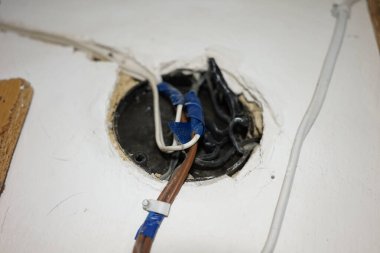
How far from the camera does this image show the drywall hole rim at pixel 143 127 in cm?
73

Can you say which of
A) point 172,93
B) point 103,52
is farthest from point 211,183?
point 103,52

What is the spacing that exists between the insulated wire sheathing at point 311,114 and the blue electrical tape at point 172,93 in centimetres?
33

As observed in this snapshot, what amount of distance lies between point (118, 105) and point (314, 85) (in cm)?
58

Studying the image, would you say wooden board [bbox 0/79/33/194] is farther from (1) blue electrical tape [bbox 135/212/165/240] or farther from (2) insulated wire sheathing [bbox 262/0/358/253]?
(2) insulated wire sheathing [bbox 262/0/358/253]

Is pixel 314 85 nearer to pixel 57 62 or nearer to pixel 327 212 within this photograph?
pixel 327 212

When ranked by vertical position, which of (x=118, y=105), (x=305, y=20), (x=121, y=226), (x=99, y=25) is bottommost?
(x=121, y=226)

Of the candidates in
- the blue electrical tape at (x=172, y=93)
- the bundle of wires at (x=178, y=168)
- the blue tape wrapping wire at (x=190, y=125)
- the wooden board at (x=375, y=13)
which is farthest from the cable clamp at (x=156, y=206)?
the wooden board at (x=375, y=13)

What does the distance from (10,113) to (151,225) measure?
0.48 m

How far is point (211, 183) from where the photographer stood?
0.68 metres

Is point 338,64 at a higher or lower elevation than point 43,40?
higher

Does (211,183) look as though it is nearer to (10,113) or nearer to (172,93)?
(172,93)

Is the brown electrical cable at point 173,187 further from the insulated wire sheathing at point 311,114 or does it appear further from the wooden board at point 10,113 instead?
the wooden board at point 10,113

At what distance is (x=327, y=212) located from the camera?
65 cm

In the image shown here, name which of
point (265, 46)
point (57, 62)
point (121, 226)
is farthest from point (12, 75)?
point (265, 46)
